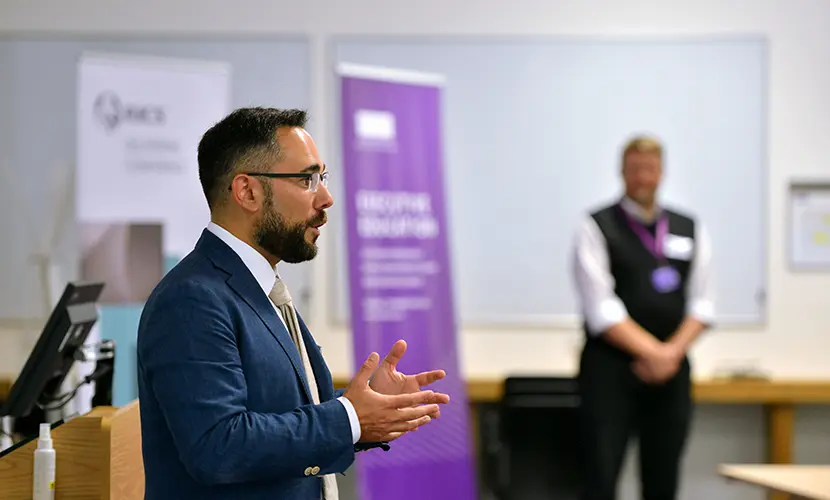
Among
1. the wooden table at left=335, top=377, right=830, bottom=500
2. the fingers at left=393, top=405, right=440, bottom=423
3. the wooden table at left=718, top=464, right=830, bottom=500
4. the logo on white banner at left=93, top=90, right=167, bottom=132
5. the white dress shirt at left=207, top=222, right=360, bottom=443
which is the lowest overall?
the wooden table at left=335, top=377, right=830, bottom=500

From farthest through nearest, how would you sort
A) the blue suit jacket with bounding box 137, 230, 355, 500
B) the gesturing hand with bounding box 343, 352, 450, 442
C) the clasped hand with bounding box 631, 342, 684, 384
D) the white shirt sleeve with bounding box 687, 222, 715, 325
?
the white shirt sleeve with bounding box 687, 222, 715, 325 < the clasped hand with bounding box 631, 342, 684, 384 < the gesturing hand with bounding box 343, 352, 450, 442 < the blue suit jacket with bounding box 137, 230, 355, 500

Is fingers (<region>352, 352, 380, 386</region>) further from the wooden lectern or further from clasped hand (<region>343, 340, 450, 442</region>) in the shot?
the wooden lectern

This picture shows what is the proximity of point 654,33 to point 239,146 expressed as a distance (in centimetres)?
412

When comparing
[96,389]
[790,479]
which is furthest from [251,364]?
[790,479]

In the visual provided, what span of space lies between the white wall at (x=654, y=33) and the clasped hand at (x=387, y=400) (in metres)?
3.64

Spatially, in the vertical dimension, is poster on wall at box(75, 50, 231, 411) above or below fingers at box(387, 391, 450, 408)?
above

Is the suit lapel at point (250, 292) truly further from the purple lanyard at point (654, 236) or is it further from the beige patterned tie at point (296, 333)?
the purple lanyard at point (654, 236)

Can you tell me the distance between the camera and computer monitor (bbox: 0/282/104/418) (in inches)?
94.9

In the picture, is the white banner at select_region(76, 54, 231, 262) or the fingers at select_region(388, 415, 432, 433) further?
the white banner at select_region(76, 54, 231, 262)

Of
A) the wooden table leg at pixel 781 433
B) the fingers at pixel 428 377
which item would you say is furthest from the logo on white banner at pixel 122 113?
the fingers at pixel 428 377

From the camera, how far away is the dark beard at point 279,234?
1739 millimetres

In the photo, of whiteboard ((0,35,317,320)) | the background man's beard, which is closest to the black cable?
the background man's beard

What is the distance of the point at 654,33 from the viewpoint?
5430 mm

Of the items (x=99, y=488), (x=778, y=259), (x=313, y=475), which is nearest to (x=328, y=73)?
(x=778, y=259)
